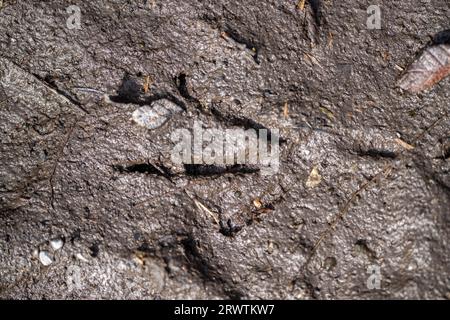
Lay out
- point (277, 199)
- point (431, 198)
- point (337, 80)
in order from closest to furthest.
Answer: point (431, 198) < point (277, 199) < point (337, 80)

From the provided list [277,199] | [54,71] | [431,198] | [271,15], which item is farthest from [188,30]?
[431,198]

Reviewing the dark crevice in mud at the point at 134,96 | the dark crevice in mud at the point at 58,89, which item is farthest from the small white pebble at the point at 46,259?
the dark crevice in mud at the point at 134,96

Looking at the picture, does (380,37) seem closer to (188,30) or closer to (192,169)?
(188,30)

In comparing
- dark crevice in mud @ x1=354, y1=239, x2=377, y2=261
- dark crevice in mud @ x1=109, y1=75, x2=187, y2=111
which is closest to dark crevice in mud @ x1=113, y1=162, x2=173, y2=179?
dark crevice in mud @ x1=109, y1=75, x2=187, y2=111

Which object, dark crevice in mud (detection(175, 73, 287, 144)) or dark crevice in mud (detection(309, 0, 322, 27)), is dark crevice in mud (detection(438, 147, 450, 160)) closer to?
dark crevice in mud (detection(175, 73, 287, 144))

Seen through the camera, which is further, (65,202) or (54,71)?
(54,71)

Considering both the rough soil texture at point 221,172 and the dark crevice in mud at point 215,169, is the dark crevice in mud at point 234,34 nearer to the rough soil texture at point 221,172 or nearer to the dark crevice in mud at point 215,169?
the rough soil texture at point 221,172
